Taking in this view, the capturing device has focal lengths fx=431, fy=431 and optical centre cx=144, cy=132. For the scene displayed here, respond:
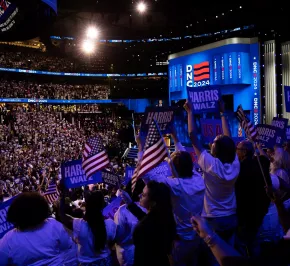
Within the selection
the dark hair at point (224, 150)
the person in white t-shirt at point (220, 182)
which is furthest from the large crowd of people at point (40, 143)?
the dark hair at point (224, 150)

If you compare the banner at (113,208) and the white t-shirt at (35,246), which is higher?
the white t-shirt at (35,246)

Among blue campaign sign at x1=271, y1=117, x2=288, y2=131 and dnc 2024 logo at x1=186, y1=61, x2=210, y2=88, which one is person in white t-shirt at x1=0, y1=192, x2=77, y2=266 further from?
dnc 2024 logo at x1=186, y1=61, x2=210, y2=88

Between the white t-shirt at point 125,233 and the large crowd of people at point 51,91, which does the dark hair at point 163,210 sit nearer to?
the white t-shirt at point 125,233

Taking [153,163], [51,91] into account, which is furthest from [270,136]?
[51,91]

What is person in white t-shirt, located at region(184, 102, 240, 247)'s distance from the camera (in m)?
4.07

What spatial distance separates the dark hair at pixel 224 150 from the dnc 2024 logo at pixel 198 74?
24806mm

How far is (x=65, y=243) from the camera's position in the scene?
343 cm

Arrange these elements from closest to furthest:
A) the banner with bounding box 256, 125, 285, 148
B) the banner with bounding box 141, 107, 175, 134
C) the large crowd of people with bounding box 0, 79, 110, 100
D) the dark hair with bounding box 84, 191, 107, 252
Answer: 1. the dark hair with bounding box 84, 191, 107, 252
2. the banner with bounding box 141, 107, 175, 134
3. the banner with bounding box 256, 125, 285, 148
4. the large crowd of people with bounding box 0, 79, 110, 100

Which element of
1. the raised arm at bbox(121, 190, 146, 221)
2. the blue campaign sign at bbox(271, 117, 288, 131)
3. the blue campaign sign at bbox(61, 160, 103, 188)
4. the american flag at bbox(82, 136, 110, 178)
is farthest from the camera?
the blue campaign sign at bbox(271, 117, 288, 131)

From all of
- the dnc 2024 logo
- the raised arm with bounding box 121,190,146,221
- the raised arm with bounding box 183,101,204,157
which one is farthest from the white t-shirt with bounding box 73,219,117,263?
the dnc 2024 logo

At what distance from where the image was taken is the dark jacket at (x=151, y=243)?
3.22 metres

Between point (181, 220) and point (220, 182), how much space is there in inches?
22.8

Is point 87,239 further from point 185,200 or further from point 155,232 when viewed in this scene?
point 155,232

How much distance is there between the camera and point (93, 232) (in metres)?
4.19
